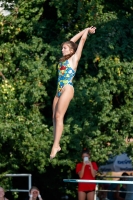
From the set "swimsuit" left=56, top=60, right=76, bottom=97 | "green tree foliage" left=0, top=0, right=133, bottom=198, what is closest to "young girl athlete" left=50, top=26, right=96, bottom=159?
"swimsuit" left=56, top=60, right=76, bottom=97

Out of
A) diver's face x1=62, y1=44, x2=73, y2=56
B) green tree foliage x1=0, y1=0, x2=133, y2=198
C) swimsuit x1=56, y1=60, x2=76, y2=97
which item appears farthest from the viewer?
green tree foliage x1=0, y1=0, x2=133, y2=198

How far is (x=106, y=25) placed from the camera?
48.0ft

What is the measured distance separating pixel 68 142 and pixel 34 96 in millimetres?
1192

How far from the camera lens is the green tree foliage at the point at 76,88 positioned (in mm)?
14445

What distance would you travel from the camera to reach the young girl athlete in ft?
33.3

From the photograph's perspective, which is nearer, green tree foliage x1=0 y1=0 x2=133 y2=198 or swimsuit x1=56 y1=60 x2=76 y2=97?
swimsuit x1=56 y1=60 x2=76 y2=97

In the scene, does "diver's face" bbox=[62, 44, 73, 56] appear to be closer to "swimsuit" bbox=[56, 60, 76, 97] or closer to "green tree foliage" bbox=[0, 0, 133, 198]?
"swimsuit" bbox=[56, 60, 76, 97]

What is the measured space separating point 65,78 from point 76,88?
4.33 metres

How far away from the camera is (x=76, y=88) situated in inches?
576

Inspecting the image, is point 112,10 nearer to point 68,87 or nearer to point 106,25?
point 106,25

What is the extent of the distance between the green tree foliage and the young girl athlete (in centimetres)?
396

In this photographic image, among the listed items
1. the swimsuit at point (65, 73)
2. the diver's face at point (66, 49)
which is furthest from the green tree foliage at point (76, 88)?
the diver's face at point (66, 49)

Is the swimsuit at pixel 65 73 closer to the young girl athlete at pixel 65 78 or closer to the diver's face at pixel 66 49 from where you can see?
the young girl athlete at pixel 65 78

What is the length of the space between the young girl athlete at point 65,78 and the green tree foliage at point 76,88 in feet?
13.0
